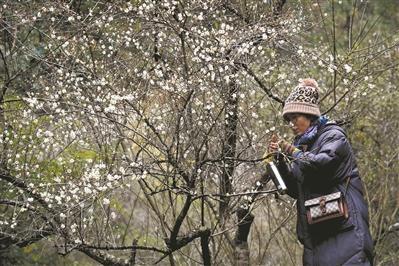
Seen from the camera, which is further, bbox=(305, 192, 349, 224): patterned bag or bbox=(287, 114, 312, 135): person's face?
bbox=(287, 114, 312, 135): person's face

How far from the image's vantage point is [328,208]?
332 centimetres

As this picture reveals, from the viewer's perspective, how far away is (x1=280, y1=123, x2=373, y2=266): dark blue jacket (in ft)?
10.8

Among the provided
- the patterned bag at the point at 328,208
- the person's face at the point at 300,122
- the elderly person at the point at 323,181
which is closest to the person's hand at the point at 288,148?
the elderly person at the point at 323,181

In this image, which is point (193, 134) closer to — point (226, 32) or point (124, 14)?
point (226, 32)

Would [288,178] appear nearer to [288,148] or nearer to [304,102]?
[288,148]

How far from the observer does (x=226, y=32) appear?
4734mm

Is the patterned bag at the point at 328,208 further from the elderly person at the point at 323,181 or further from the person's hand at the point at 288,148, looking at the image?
the person's hand at the point at 288,148

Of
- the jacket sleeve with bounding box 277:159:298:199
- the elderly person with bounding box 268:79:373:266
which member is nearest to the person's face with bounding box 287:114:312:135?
the elderly person with bounding box 268:79:373:266

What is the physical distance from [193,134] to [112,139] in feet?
3.25

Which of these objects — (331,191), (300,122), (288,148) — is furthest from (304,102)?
(331,191)

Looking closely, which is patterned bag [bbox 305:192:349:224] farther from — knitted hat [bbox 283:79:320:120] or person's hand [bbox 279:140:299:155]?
knitted hat [bbox 283:79:320:120]

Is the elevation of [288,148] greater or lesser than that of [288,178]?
greater

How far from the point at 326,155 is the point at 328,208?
11.5 inches

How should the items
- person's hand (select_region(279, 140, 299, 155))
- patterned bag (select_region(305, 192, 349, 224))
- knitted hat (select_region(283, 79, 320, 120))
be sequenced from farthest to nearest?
knitted hat (select_region(283, 79, 320, 120))
person's hand (select_region(279, 140, 299, 155))
patterned bag (select_region(305, 192, 349, 224))
